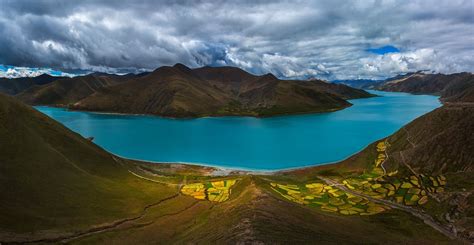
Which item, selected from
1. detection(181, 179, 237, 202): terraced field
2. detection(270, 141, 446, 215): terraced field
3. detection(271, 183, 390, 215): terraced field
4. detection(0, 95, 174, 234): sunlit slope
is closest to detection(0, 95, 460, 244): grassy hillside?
detection(0, 95, 174, 234): sunlit slope

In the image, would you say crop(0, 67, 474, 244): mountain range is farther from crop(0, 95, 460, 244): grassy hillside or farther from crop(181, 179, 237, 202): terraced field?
crop(181, 179, 237, 202): terraced field

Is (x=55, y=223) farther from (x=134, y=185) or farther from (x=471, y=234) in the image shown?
(x=471, y=234)

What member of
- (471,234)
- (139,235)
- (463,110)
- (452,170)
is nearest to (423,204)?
(471,234)

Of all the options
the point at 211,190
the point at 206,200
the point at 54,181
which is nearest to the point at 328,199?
the point at 206,200

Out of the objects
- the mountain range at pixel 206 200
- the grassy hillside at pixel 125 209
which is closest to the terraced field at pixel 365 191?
the mountain range at pixel 206 200

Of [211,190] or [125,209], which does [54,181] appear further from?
[211,190]

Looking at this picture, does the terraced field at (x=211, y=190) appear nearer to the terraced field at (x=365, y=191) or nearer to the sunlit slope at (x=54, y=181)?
the sunlit slope at (x=54, y=181)
